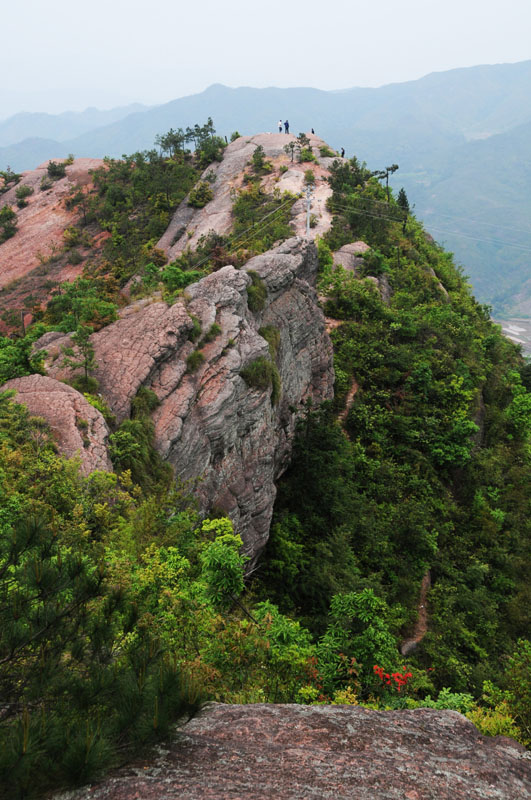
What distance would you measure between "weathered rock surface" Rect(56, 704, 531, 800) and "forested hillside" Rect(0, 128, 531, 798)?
1.60ft

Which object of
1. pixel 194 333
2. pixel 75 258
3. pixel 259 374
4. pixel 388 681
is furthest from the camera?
pixel 75 258

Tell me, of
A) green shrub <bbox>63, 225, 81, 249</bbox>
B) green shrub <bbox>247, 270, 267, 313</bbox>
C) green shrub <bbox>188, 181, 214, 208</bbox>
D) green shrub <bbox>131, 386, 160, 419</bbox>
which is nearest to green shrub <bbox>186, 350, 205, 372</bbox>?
green shrub <bbox>131, 386, 160, 419</bbox>

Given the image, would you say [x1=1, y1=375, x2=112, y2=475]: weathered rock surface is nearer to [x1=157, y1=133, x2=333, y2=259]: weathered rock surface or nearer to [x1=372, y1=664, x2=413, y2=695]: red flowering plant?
[x1=372, y1=664, x2=413, y2=695]: red flowering plant

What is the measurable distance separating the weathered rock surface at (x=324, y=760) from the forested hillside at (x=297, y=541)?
487 mm

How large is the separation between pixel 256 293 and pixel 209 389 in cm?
637

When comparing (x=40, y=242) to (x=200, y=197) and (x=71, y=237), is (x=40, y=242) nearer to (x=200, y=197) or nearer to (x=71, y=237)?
(x=71, y=237)

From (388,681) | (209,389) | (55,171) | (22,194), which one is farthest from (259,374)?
(55,171)

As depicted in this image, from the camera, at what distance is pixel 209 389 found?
49.9ft

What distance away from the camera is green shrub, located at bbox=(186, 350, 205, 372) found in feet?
51.0

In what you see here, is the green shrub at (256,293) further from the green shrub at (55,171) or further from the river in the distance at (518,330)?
the river in the distance at (518,330)

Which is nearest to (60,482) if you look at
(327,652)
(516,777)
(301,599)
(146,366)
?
(146,366)

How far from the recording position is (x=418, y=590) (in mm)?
18719

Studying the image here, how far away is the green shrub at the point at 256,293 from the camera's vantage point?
1948cm

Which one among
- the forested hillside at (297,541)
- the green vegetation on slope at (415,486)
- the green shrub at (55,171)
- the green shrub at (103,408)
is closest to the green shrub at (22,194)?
the green shrub at (55,171)
